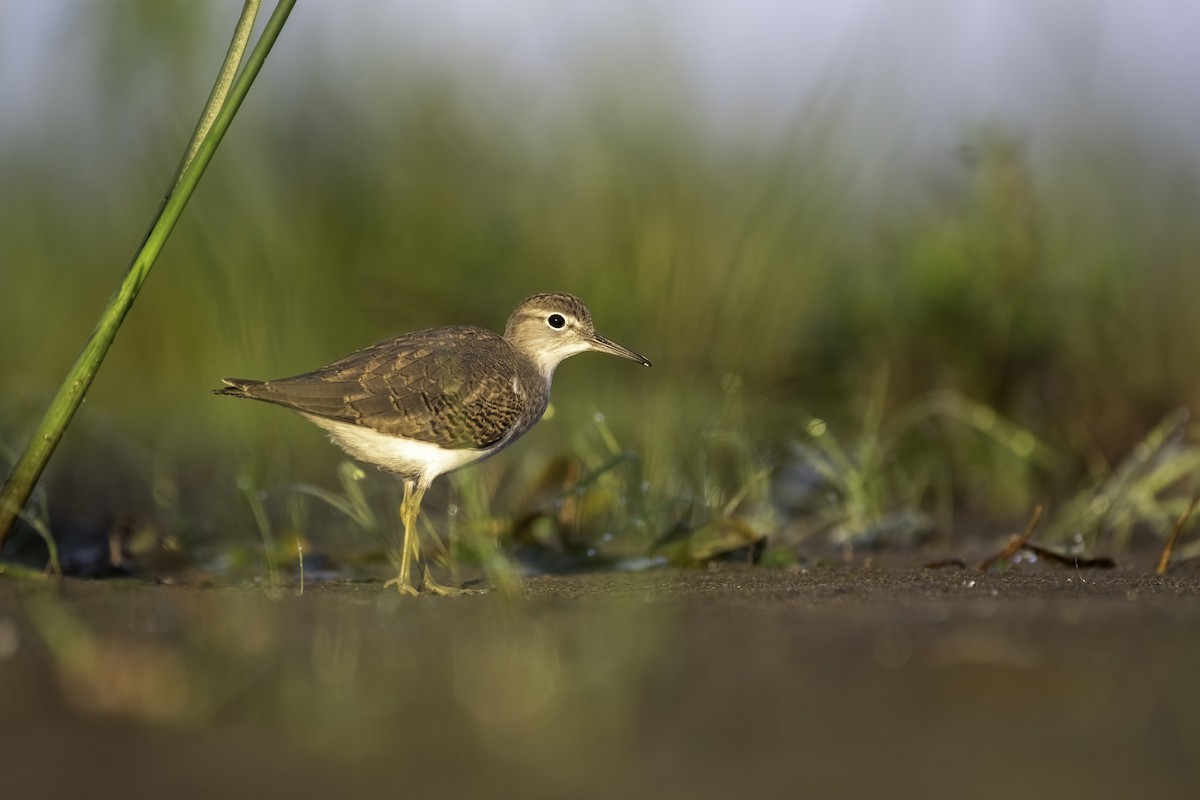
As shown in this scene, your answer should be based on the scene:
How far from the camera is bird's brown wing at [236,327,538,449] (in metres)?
5.03

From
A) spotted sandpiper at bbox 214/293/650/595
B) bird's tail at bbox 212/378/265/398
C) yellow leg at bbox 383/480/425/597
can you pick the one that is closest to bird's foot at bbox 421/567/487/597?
yellow leg at bbox 383/480/425/597

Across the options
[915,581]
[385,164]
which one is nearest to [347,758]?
[915,581]

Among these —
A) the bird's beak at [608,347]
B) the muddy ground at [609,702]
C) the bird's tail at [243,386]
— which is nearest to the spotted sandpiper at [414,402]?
the bird's tail at [243,386]

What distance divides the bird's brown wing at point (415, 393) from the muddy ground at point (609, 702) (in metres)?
1.82

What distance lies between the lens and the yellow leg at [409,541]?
4.56 metres

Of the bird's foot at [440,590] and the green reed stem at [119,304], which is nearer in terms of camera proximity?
the green reed stem at [119,304]

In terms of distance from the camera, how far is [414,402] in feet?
16.8

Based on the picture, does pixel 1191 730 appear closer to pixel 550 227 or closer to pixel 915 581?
pixel 915 581

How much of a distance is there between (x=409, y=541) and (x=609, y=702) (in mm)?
2730

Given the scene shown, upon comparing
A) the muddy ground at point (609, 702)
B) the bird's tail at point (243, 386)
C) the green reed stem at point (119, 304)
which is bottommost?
the muddy ground at point (609, 702)

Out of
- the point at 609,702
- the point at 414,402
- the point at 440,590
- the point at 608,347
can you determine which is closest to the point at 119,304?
the point at 440,590

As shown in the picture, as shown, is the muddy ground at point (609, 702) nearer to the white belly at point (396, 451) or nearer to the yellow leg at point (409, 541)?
the yellow leg at point (409, 541)

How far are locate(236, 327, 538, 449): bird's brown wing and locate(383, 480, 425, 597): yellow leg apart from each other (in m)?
0.27

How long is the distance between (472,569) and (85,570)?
4.49 feet
